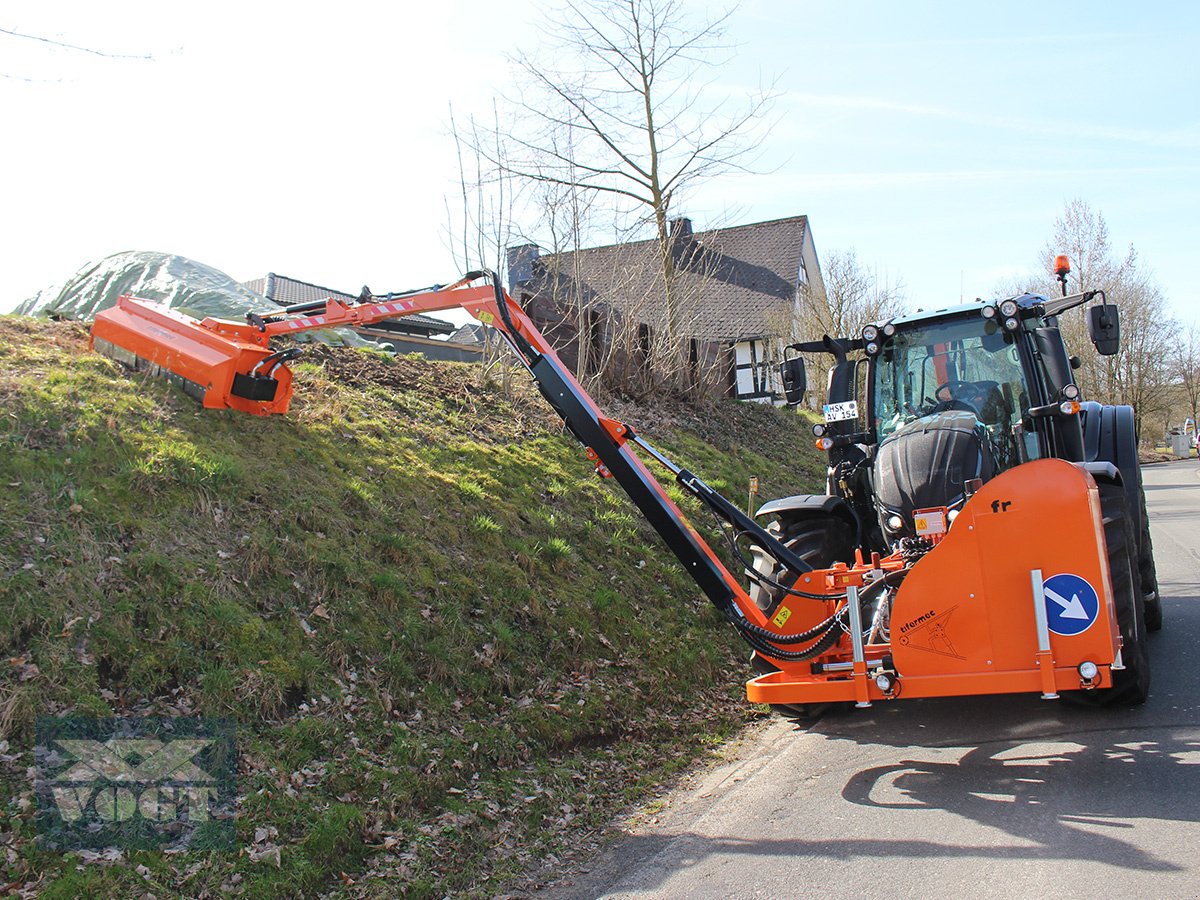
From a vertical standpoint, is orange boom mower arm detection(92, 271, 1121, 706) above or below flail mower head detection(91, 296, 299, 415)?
below

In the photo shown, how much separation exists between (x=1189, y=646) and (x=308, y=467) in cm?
709

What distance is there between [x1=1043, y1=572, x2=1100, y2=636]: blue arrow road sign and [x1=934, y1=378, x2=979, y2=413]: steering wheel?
230cm

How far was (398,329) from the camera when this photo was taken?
20.5 meters

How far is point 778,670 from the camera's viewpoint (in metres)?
6.50

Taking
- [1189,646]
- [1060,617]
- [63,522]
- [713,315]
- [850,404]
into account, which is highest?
[713,315]

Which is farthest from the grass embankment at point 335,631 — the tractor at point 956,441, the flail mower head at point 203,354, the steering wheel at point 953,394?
the steering wheel at point 953,394

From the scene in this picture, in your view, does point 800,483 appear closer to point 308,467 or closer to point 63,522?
point 308,467

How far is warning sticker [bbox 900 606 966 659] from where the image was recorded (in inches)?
212

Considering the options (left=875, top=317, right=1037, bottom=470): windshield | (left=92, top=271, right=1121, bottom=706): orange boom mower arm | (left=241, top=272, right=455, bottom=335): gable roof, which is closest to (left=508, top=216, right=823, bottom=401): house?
(left=875, top=317, right=1037, bottom=470): windshield

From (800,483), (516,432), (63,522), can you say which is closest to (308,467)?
(63,522)

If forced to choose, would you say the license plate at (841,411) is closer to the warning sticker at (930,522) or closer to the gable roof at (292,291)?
the warning sticker at (930,522)

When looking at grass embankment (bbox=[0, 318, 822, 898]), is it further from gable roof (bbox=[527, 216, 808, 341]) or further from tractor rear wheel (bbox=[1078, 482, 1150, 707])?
gable roof (bbox=[527, 216, 808, 341])

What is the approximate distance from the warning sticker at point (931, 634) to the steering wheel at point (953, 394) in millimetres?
2377

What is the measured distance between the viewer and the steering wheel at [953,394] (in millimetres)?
7348
